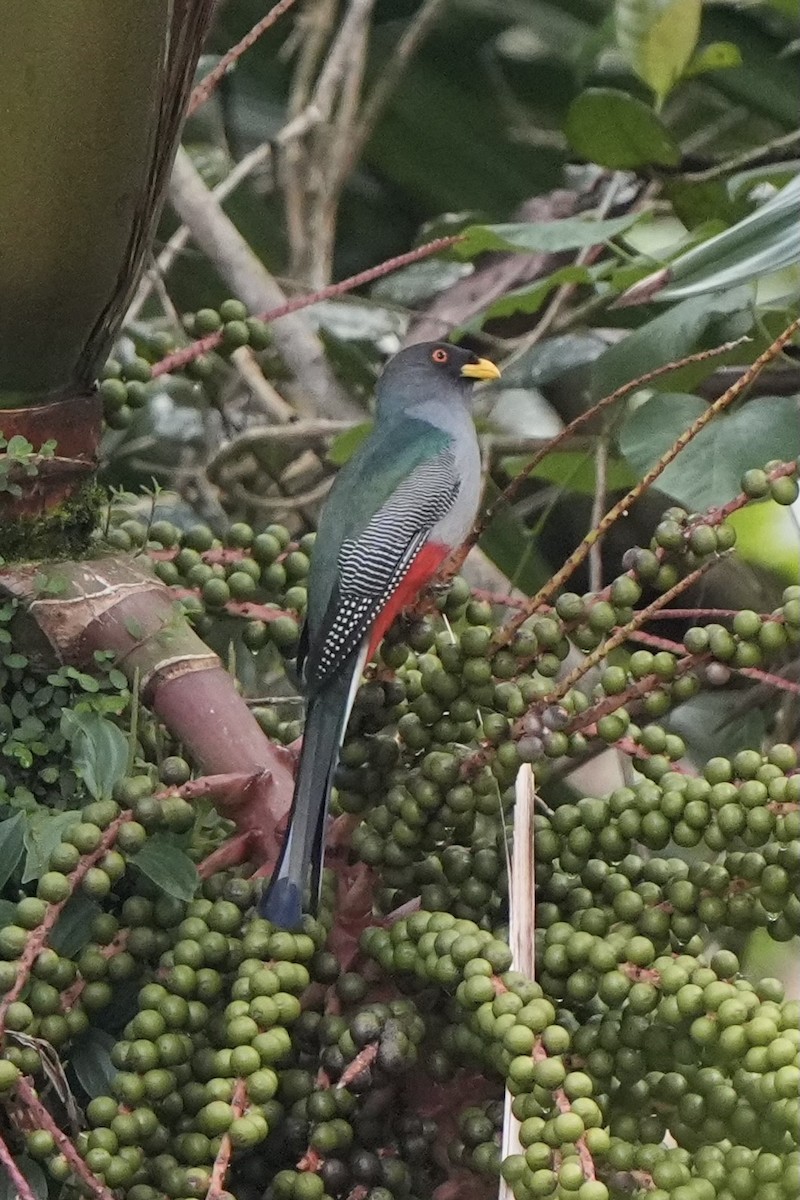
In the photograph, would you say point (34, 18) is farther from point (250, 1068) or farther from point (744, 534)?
point (744, 534)

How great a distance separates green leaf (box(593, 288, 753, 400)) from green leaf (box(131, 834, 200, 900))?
53 cm

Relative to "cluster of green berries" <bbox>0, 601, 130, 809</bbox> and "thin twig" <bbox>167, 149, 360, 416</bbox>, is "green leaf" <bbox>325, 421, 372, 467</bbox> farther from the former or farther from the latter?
"cluster of green berries" <bbox>0, 601, 130, 809</bbox>

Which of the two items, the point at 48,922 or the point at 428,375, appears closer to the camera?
the point at 48,922

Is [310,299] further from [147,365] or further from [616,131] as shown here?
[616,131]

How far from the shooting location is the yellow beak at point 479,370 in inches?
44.9

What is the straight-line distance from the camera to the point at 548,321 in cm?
146

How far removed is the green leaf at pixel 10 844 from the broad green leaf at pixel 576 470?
0.63 meters

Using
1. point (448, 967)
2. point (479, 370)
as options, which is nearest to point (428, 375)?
point (479, 370)

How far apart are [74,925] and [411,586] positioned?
29 centimetres

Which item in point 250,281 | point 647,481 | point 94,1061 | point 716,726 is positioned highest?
point 647,481

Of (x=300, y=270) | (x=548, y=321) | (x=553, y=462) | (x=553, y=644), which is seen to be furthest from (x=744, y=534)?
(x=300, y=270)

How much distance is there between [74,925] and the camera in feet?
2.13

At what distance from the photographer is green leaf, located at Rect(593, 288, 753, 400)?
1.00 metres

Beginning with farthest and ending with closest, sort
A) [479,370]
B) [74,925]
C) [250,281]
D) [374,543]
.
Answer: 1. [250,281]
2. [479,370]
3. [374,543]
4. [74,925]
